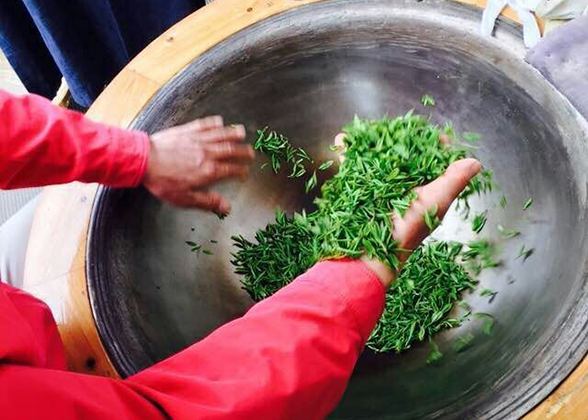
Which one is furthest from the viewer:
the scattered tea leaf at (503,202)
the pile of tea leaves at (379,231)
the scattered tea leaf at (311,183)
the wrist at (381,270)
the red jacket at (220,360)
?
the scattered tea leaf at (311,183)

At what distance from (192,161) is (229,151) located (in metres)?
0.08

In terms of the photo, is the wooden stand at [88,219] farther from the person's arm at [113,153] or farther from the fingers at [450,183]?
the fingers at [450,183]

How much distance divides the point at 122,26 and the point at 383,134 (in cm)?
121

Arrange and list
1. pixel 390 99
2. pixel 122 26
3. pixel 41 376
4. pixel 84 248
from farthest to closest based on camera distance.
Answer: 1. pixel 122 26
2. pixel 390 99
3. pixel 84 248
4. pixel 41 376

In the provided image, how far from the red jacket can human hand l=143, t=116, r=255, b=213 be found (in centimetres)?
18

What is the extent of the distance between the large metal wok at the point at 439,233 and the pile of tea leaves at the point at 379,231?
34mm

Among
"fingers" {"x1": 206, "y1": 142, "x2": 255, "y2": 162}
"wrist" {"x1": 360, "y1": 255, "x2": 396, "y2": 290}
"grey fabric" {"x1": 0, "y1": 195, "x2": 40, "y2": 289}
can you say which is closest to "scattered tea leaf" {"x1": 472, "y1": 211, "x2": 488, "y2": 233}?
"wrist" {"x1": 360, "y1": 255, "x2": 396, "y2": 290}

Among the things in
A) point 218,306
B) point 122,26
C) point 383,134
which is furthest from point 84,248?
point 122,26

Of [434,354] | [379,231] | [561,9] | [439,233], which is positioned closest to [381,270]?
[379,231]

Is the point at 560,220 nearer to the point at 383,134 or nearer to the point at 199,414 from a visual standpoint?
the point at 383,134

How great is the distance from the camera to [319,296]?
81cm

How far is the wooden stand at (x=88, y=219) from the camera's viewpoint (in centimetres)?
96

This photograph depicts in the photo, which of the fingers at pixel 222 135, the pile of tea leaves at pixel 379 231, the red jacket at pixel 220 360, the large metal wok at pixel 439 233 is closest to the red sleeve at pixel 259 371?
the red jacket at pixel 220 360

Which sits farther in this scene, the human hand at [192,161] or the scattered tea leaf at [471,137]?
the scattered tea leaf at [471,137]
